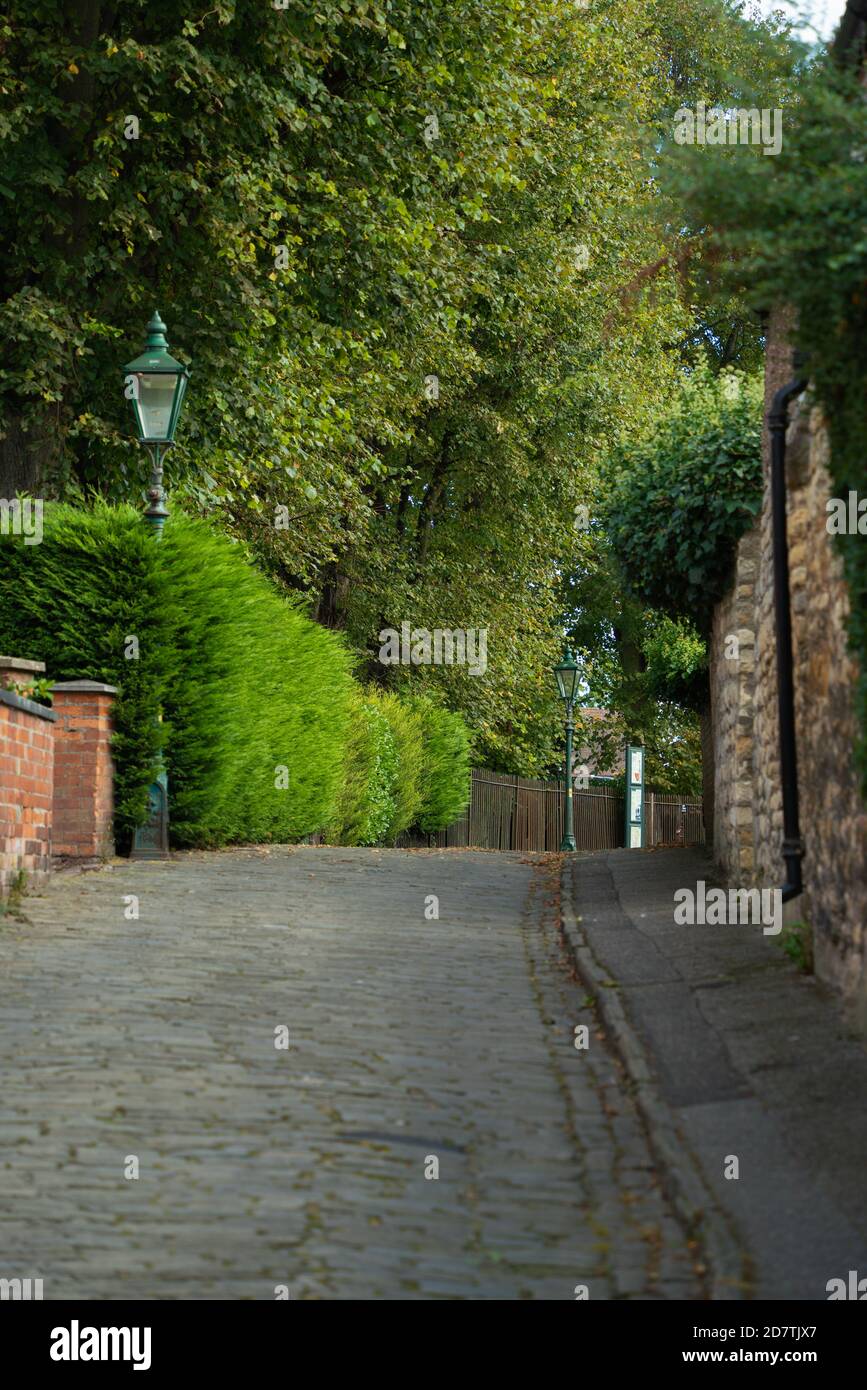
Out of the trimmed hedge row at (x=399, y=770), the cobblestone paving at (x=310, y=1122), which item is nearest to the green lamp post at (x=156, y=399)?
the cobblestone paving at (x=310, y=1122)

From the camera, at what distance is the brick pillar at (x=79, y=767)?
46.8ft

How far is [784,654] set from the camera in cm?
944

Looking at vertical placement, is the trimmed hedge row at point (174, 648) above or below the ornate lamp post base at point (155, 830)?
above

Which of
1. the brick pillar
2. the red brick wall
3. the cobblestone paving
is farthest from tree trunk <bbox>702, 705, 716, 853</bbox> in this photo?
the red brick wall

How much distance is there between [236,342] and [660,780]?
28032 millimetres

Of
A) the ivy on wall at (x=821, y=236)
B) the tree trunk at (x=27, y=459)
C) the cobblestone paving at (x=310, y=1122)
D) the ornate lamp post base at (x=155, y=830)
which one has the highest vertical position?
the tree trunk at (x=27, y=459)

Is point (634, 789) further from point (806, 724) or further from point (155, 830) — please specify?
point (806, 724)

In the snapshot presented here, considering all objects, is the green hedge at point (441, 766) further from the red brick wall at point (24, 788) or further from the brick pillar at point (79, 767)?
the red brick wall at point (24, 788)

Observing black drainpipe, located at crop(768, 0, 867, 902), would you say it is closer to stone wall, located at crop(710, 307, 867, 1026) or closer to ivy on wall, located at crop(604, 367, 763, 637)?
stone wall, located at crop(710, 307, 867, 1026)

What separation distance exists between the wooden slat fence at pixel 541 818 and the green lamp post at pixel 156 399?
55.3 ft

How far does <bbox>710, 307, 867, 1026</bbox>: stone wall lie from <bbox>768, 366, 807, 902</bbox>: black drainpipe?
6 cm

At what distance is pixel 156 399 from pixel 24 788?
4.95 m

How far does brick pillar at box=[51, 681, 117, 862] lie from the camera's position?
46.8 ft

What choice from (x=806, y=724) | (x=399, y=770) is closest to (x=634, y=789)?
(x=399, y=770)
